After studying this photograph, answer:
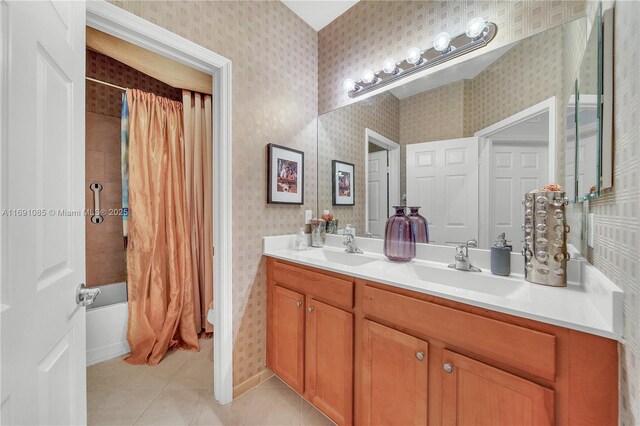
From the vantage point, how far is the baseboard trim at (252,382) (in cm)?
156

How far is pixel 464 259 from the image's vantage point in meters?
1.21

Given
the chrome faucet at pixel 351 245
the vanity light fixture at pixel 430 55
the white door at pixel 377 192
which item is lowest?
A: the chrome faucet at pixel 351 245

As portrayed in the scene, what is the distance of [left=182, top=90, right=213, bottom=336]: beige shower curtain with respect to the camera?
224 centimetres

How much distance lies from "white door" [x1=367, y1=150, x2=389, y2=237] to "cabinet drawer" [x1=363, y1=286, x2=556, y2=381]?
68 cm

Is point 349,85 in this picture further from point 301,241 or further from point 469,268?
point 469,268

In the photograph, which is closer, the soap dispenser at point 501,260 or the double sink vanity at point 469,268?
the double sink vanity at point 469,268

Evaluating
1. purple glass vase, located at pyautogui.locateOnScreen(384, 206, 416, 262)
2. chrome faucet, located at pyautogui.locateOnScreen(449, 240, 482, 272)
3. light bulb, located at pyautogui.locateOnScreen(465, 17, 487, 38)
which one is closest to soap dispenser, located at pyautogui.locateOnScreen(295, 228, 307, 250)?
purple glass vase, located at pyautogui.locateOnScreen(384, 206, 416, 262)

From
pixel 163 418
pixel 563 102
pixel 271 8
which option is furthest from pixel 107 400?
pixel 563 102

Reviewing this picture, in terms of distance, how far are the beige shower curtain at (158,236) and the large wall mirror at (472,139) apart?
1.55m

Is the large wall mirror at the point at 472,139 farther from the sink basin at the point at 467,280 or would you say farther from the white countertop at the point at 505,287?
the sink basin at the point at 467,280

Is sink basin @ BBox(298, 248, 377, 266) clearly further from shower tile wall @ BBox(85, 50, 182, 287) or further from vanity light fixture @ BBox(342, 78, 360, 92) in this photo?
shower tile wall @ BBox(85, 50, 182, 287)

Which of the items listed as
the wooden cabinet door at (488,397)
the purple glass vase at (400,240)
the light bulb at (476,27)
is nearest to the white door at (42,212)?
the wooden cabinet door at (488,397)

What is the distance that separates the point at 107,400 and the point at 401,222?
80.9 inches

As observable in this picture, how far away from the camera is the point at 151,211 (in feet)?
6.82
